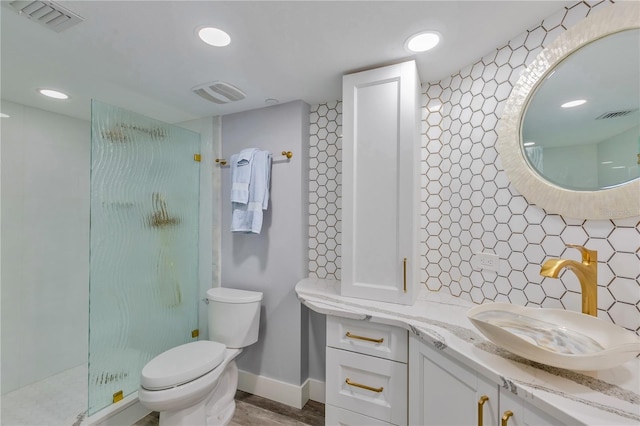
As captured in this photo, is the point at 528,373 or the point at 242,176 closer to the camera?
the point at 528,373

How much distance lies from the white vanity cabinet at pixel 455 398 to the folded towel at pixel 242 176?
142cm

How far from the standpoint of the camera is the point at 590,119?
3.47 ft

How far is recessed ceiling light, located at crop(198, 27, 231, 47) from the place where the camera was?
1227mm

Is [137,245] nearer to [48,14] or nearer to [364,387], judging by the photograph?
[48,14]

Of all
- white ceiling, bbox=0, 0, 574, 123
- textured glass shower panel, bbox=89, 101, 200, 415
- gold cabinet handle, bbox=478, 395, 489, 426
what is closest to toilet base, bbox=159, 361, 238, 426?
textured glass shower panel, bbox=89, 101, 200, 415

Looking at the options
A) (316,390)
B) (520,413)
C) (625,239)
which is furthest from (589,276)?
(316,390)

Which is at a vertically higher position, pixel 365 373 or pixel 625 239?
pixel 625 239

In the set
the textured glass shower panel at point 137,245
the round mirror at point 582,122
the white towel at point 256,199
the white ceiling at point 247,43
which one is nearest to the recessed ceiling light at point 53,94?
the white ceiling at point 247,43

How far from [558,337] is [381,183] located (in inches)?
36.8

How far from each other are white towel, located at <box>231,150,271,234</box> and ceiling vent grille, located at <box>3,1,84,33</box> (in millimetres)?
1101

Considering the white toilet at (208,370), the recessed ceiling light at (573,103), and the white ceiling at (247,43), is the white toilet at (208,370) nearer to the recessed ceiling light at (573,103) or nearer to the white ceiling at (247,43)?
the white ceiling at (247,43)

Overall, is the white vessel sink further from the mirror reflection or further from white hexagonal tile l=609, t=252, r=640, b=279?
the mirror reflection

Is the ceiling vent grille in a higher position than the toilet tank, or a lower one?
higher

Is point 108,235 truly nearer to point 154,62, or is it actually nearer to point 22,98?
point 154,62
